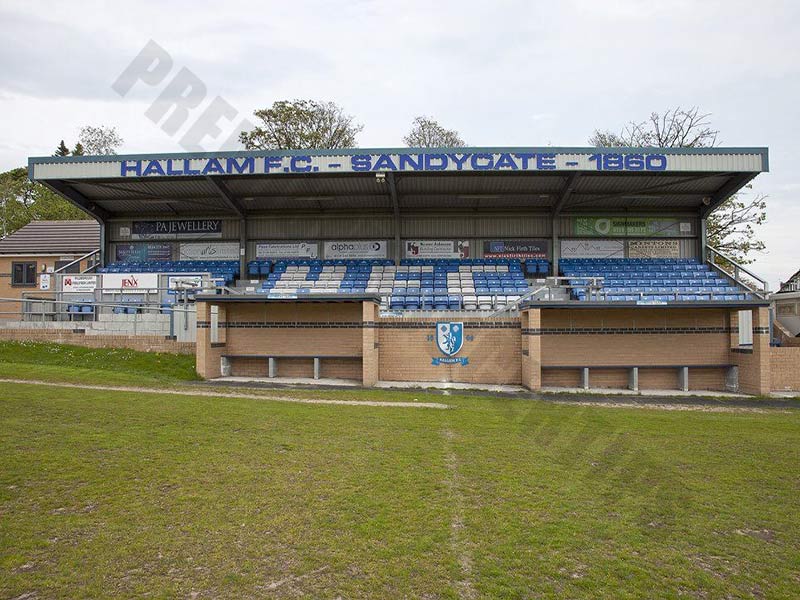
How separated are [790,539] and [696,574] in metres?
1.45

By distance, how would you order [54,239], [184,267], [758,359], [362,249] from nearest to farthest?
[758,359] < [184,267] < [362,249] < [54,239]

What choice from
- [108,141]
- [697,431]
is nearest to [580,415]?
[697,431]

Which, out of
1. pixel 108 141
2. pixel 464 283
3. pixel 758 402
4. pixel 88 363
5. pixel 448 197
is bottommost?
pixel 758 402

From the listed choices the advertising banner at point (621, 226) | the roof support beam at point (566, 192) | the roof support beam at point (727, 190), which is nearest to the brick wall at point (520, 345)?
the roof support beam at point (566, 192)

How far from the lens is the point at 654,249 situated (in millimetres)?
28812

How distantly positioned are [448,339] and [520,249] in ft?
41.2

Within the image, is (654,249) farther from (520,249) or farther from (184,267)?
(184,267)

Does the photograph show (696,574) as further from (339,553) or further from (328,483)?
(328,483)

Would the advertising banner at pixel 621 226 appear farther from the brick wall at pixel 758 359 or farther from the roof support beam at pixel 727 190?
the brick wall at pixel 758 359

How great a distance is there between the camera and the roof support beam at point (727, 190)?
80.3 feet

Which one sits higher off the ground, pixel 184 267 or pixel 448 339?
pixel 184 267

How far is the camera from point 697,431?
34.2 feet

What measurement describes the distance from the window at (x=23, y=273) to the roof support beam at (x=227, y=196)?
1405 centimetres

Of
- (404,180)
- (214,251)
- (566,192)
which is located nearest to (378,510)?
(404,180)
